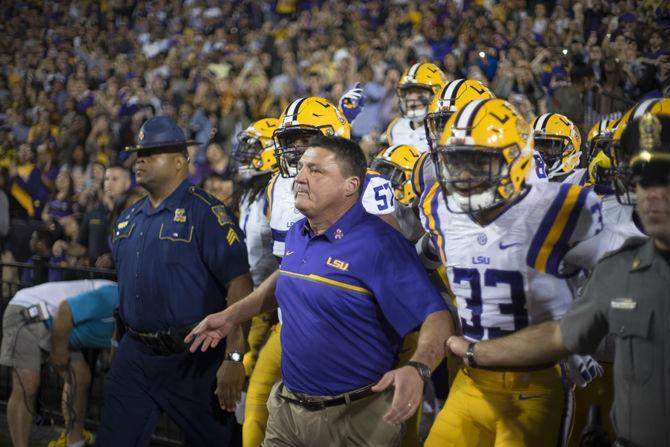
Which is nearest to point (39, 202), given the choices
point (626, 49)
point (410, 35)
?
point (410, 35)

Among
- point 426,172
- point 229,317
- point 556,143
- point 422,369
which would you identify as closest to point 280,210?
point 426,172

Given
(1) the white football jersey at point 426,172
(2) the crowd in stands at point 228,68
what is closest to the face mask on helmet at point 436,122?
(1) the white football jersey at point 426,172

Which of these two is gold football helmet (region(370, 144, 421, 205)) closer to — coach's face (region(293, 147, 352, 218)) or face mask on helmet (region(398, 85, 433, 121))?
face mask on helmet (region(398, 85, 433, 121))

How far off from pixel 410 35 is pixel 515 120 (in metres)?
8.86

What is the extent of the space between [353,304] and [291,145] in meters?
1.89

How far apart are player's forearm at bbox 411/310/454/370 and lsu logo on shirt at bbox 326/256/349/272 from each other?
0.37 meters

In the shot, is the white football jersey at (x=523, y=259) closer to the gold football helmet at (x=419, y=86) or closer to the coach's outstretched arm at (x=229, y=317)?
the coach's outstretched arm at (x=229, y=317)

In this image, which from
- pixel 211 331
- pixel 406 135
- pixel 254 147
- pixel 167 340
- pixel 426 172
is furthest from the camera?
pixel 406 135

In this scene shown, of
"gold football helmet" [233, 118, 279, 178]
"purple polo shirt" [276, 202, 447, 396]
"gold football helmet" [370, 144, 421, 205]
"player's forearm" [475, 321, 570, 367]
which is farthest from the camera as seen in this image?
"gold football helmet" [233, 118, 279, 178]

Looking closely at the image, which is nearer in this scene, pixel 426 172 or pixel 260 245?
pixel 426 172

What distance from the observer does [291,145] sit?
5.17 metres

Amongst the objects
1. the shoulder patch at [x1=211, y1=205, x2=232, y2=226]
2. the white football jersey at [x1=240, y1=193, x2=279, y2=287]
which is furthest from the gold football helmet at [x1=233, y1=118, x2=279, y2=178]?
the shoulder patch at [x1=211, y1=205, x2=232, y2=226]

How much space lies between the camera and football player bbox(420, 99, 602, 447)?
3.32m

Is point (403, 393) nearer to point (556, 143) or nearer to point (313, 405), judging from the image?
point (313, 405)
